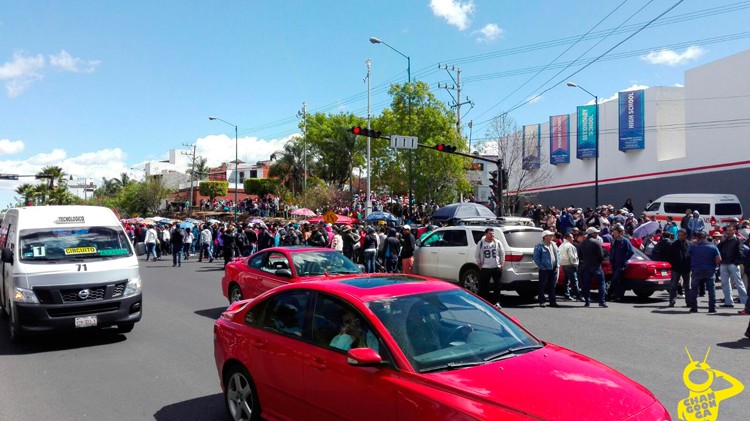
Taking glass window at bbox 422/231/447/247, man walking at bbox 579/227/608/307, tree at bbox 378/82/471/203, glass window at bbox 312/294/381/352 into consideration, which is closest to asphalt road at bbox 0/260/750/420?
man walking at bbox 579/227/608/307

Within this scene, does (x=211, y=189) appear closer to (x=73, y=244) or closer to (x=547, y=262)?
(x=547, y=262)

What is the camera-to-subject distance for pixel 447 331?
14.1 feet

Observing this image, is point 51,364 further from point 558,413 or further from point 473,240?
point 473,240

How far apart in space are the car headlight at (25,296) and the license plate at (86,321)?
62 centimetres

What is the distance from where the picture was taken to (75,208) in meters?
10.2

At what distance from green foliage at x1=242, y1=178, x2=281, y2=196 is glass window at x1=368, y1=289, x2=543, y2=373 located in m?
64.7

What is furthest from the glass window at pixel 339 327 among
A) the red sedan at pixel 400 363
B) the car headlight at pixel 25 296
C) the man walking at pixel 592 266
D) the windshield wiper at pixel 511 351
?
the man walking at pixel 592 266

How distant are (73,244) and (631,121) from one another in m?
40.7

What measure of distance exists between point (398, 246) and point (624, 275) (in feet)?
21.4

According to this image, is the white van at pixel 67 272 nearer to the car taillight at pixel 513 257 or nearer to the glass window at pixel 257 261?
the glass window at pixel 257 261

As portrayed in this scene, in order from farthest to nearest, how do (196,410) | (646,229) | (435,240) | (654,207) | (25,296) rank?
1. (654,207)
2. (646,229)
3. (435,240)
4. (25,296)
5. (196,410)

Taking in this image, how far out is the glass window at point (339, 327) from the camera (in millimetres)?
4223

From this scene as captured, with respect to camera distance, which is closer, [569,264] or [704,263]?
[704,263]

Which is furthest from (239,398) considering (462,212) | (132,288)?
(462,212)
